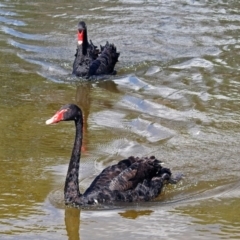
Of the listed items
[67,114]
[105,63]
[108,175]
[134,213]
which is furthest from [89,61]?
[134,213]

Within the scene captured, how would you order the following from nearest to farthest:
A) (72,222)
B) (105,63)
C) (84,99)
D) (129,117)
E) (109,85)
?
(72,222) < (129,117) < (84,99) < (109,85) < (105,63)

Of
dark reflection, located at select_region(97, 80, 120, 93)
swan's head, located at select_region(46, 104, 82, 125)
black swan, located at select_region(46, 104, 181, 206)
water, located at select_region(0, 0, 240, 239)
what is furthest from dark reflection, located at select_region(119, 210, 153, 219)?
dark reflection, located at select_region(97, 80, 120, 93)

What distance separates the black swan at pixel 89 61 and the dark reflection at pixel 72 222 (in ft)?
18.9

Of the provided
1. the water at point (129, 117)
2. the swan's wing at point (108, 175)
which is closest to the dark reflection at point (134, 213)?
the water at point (129, 117)

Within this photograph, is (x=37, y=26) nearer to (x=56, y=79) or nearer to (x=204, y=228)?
(x=56, y=79)

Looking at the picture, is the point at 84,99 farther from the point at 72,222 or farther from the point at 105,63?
the point at 72,222

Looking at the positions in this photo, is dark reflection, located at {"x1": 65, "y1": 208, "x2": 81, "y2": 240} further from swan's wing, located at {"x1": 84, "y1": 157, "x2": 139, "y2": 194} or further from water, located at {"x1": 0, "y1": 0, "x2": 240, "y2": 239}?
swan's wing, located at {"x1": 84, "y1": 157, "x2": 139, "y2": 194}

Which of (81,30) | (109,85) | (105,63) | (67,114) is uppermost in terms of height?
(67,114)

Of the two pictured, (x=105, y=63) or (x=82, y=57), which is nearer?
(x=105, y=63)

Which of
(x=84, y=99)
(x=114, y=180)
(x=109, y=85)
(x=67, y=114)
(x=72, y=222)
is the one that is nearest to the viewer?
(x=72, y=222)

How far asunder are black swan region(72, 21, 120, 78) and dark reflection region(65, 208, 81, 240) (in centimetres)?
575

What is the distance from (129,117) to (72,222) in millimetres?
3503

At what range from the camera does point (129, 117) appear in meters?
10.5

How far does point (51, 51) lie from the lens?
15047mm
